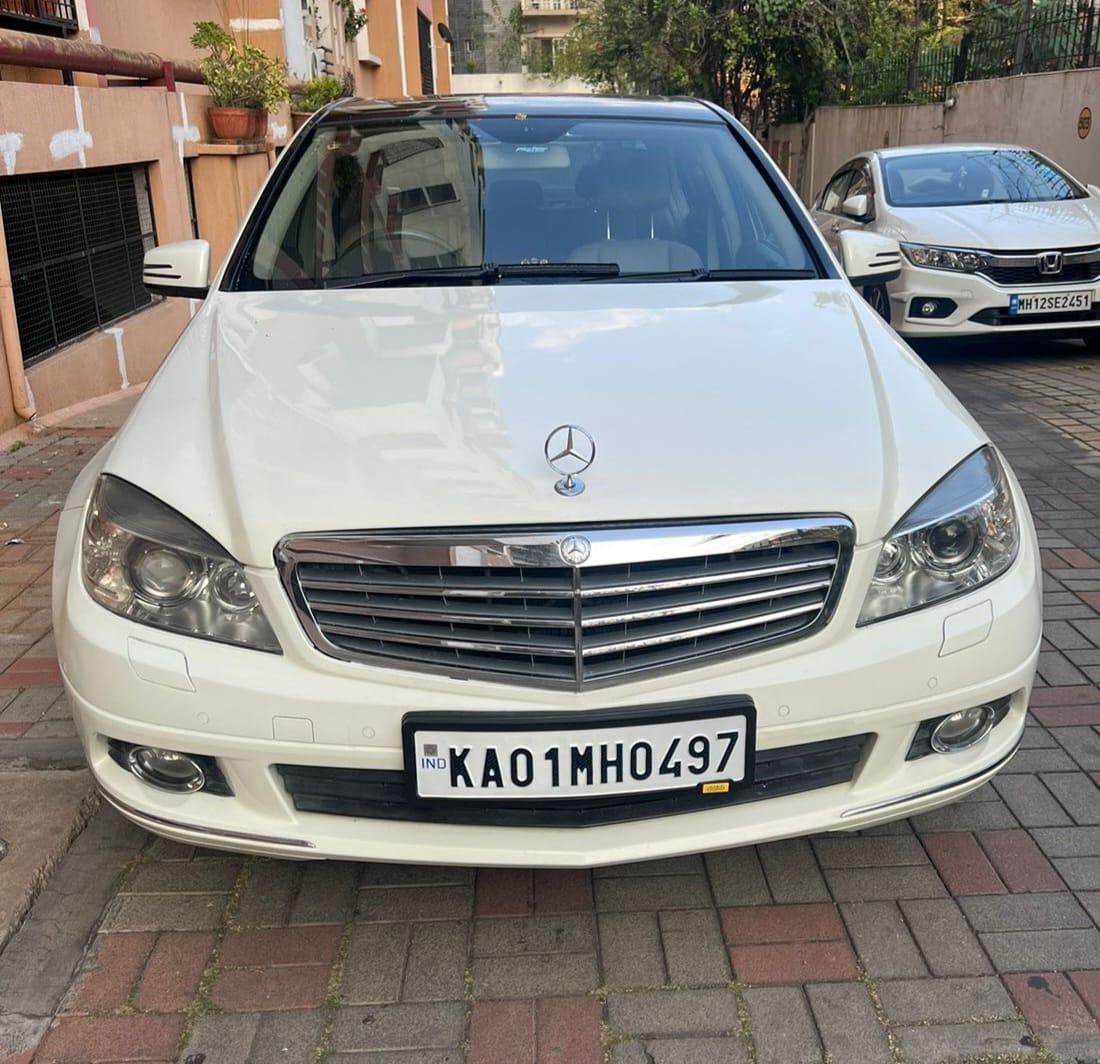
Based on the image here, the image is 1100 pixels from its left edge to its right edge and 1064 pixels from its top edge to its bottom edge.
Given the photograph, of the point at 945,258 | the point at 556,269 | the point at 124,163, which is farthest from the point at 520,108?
the point at 124,163

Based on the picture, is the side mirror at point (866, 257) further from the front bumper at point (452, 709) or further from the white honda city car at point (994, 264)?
the white honda city car at point (994, 264)

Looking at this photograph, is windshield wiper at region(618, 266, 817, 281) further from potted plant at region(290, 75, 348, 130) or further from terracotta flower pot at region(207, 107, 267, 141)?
potted plant at region(290, 75, 348, 130)

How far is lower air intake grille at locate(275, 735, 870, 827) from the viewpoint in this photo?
2.13m

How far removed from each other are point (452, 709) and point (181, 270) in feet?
6.73

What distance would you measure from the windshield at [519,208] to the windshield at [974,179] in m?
5.35

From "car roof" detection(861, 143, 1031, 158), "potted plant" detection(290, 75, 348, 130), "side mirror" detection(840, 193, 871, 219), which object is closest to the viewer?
"side mirror" detection(840, 193, 871, 219)

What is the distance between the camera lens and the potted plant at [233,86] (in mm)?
10391

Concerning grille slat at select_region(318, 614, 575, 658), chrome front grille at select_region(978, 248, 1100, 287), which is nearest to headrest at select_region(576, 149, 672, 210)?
grille slat at select_region(318, 614, 575, 658)

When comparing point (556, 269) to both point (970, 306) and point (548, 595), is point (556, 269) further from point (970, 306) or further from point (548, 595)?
point (970, 306)

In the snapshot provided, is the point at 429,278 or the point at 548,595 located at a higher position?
the point at 429,278

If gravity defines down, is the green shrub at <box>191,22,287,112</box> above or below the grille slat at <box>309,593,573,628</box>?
above

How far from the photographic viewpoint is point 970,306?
751 cm

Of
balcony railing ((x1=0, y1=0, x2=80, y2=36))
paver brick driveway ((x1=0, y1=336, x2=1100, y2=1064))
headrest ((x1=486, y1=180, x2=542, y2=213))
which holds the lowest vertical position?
paver brick driveway ((x1=0, y1=336, x2=1100, y2=1064))

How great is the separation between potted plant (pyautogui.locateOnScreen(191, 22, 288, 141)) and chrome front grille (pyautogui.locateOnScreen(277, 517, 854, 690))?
30.6ft
